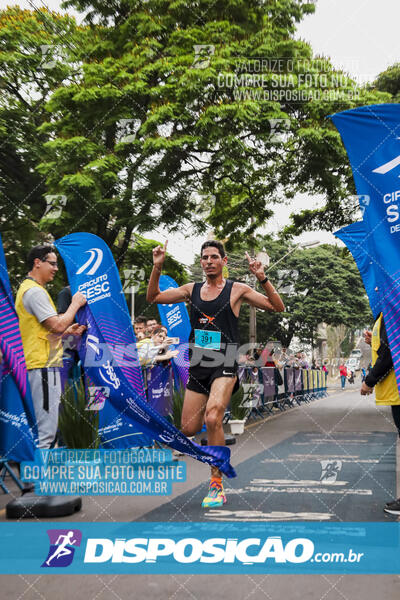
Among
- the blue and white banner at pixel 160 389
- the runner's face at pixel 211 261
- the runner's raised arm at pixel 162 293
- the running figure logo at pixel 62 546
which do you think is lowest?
the running figure logo at pixel 62 546

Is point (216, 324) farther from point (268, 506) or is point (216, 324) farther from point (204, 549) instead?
point (204, 549)

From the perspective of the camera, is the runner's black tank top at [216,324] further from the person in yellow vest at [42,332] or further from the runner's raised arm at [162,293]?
the person in yellow vest at [42,332]

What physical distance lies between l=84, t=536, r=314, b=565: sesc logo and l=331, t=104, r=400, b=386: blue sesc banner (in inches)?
50.9

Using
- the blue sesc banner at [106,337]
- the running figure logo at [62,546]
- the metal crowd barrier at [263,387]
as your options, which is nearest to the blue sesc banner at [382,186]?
the running figure logo at [62,546]

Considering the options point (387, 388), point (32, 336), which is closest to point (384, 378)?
point (387, 388)

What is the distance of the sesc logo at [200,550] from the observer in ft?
12.7

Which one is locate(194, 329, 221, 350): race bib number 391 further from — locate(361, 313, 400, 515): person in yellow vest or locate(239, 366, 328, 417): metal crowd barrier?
locate(239, 366, 328, 417): metal crowd barrier

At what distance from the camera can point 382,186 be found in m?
4.17

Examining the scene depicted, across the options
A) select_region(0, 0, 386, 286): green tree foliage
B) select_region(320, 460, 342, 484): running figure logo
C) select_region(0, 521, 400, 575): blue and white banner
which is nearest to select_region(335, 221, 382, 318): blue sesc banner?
select_region(320, 460, 342, 484): running figure logo

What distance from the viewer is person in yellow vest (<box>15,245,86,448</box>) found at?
5.34 metres

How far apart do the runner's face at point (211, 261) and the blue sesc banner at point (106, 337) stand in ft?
4.15

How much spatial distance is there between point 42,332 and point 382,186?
289 centimetres

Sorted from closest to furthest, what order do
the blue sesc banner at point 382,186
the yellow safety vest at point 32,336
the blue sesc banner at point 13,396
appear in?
1. the blue sesc banner at point 382,186
2. the blue sesc banner at point 13,396
3. the yellow safety vest at point 32,336

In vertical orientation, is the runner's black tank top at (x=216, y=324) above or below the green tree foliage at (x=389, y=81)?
below
